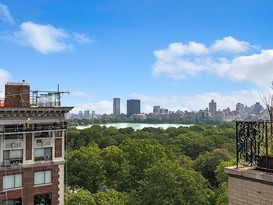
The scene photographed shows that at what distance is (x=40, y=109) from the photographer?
22.4 m

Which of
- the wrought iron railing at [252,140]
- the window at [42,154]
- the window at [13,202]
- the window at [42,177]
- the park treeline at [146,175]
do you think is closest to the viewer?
the wrought iron railing at [252,140]

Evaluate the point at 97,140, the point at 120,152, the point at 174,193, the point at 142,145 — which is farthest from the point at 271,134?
the point at 97,140

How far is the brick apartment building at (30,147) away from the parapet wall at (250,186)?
16.6m

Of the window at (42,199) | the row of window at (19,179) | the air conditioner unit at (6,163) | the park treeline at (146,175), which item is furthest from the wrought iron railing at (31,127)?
the park treeline at (146,175)

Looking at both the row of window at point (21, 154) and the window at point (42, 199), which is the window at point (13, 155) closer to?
the row of window at point (21, 154)

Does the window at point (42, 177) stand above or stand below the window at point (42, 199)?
above

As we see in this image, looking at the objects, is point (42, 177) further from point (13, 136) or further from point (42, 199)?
point (13, 136)

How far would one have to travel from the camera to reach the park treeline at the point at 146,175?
26.6 metres

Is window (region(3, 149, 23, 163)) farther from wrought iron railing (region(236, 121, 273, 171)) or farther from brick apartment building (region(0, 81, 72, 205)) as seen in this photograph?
wrought iron railing (region(236, 121, 273, 171))

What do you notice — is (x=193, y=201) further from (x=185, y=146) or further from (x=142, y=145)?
(x=185, y=146)

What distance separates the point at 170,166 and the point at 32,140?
12.4 m

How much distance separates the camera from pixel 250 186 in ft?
25.3

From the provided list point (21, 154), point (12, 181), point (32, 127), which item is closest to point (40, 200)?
point (12, 181)

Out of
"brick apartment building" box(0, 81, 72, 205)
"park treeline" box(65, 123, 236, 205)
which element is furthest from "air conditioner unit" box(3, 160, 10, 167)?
"park treeline" box(65, 123, 236, 205)
